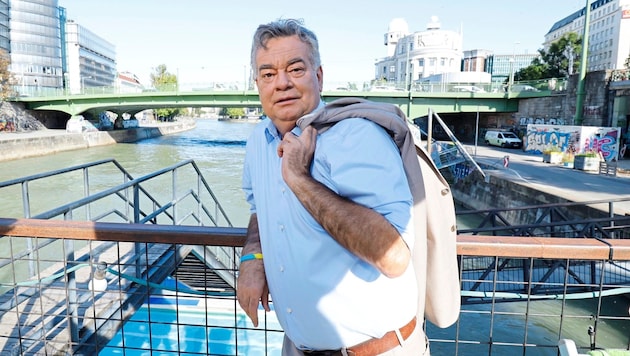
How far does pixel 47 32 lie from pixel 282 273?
8638 cm

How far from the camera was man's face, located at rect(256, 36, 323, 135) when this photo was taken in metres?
1.51

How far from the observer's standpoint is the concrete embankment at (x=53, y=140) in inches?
1078

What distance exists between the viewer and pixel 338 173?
3.99ft

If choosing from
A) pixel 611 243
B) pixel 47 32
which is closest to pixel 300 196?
pixel 611 243

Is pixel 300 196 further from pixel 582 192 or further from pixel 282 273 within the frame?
A: pixel 582 192

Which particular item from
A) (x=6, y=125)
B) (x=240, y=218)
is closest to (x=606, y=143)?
(x=240, y=218)

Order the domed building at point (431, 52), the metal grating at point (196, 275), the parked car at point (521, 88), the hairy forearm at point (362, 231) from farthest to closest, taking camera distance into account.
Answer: the domed building at point (431, 52), the parked car at point (521, 88), the metal grating at point (196, 275), the hairy forearm at point (362, 231)

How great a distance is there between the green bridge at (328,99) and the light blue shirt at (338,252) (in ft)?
83.7

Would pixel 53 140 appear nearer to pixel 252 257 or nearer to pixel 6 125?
pixel 6 125

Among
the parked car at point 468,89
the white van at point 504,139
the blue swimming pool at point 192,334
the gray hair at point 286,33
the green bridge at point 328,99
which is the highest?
the parked car at point 468,89

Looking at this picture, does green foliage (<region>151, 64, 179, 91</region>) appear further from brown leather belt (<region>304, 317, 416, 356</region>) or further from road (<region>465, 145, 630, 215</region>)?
brown leather belt (<region>304, 317, 416, 356</region>)

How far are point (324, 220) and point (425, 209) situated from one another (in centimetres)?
30

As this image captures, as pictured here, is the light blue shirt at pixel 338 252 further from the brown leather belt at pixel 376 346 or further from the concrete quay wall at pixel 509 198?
the concrete quay wall at pixel 509 198

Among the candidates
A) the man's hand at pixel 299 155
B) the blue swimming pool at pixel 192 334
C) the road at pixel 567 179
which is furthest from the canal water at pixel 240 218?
the road at pixel 567 179
